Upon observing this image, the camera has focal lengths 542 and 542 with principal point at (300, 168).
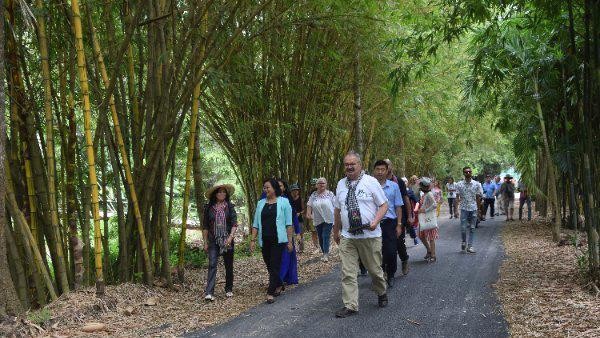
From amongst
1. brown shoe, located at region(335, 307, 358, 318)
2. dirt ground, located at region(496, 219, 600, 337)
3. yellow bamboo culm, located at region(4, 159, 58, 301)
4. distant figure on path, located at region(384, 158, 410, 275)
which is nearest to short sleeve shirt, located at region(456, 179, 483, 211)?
dirt ground, located at region(496, 219, 600, 337)

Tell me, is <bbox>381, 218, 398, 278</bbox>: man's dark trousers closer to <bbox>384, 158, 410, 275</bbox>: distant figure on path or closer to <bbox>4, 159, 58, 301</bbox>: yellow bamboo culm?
<bbox>384, 158, 410, 275</bbox>: distant figure on path

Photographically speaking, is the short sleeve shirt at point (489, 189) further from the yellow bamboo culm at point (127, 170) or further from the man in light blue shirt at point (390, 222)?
the yellow bamboo culm at point (127, 170)

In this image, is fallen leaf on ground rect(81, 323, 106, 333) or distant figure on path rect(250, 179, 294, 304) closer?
fallen leaf on ground rect(81, 323, 106, 333)

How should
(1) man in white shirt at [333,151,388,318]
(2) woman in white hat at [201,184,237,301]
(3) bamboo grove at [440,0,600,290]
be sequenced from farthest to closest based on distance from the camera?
(2) woman in white hat at [201,184,237,301] → (3) bamboo grove at [440,0,600,290] → (1) man in white shirt at [333,151,388,318]

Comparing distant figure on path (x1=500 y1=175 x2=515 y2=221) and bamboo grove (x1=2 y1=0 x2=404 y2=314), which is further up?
bamboo grove (x1=2 y1=0 x2=404 y2=314)

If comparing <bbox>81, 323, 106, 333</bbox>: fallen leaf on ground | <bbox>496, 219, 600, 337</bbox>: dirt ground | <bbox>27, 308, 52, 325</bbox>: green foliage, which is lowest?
<bbox>496, 219, 600, 337</bbox>: dirt ground

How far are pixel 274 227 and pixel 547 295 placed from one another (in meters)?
2.72

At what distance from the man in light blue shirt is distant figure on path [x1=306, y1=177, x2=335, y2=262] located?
1.70 m

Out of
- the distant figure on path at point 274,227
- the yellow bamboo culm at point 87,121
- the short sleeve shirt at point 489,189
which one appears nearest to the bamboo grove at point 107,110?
the yellow bamboo culm at point 87,121

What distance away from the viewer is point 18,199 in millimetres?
5277

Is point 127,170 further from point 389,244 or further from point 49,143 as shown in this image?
point 389,244

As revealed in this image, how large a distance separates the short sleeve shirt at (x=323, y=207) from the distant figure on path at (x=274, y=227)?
5.84 ft

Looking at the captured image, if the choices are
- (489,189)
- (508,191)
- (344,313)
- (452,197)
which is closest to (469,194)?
(344,313)

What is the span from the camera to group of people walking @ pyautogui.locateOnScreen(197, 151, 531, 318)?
4.71 metres
